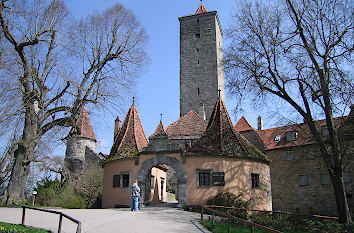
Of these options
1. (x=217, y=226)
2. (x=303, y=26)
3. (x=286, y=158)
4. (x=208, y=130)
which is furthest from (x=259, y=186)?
(x=286, y=158)

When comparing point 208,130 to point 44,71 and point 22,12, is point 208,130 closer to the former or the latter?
point 44,71

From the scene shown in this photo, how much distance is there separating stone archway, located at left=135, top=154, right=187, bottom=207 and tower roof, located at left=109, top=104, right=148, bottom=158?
1044 mm

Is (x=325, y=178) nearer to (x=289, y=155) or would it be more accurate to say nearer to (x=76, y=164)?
(x=289, y=155)

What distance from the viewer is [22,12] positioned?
14.5 m

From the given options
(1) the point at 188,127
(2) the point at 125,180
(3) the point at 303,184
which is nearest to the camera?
(2) the point at 125,180

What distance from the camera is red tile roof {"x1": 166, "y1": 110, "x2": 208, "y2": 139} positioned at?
76.0ft

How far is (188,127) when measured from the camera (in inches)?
939

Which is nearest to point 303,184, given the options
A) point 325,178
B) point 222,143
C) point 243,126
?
point 325,178

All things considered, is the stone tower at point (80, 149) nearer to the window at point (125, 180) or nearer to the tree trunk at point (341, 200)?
the window at point (125, 180)

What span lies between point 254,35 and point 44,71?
34.4ft

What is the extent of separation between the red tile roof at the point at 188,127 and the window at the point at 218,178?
Result: 23.8ft

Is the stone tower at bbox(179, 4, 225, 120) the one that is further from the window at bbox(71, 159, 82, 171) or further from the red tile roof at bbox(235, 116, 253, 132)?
the window at bbox(71, 159, 82, 171)

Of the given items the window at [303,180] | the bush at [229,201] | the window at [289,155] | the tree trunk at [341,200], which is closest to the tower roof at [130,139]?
the bush at [229,201]

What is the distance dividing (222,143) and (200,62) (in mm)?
22951
